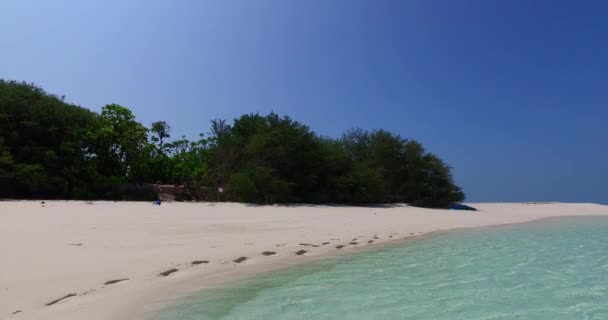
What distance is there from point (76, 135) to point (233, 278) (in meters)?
20.6

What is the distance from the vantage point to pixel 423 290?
4.44 m

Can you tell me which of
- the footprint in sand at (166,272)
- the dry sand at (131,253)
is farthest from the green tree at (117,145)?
the footprint in sand at (166,272)

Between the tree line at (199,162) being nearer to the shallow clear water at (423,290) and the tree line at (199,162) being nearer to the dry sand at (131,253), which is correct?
the dry sand at (131,253)

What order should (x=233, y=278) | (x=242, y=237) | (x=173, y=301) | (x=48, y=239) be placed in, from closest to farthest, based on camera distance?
(x=173, y=301), (x=233, y=278), (x=48, y=239), (x=242, y=237)

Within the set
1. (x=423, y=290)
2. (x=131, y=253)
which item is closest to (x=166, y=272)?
(x=131, y=253)

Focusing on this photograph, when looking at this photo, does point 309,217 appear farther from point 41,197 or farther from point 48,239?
point 41,197

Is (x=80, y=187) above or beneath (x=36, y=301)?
above

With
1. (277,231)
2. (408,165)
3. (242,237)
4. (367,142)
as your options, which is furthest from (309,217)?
(367,142)

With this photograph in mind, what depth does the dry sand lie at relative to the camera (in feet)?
12.4

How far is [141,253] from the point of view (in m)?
6.06

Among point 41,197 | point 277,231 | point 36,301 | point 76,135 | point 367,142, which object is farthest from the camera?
point 367,142

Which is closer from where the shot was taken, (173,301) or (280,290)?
(173,301)

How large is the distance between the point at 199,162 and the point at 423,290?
23.4 metres

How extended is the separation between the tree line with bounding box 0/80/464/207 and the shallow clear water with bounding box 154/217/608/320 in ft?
44.5
